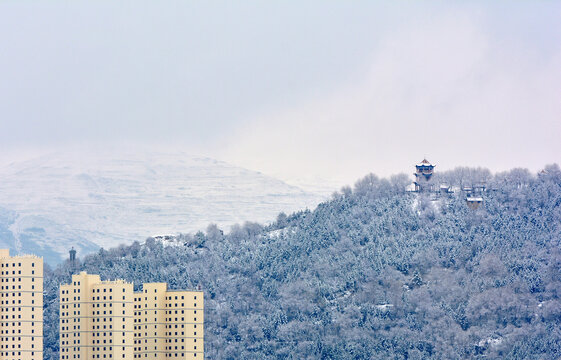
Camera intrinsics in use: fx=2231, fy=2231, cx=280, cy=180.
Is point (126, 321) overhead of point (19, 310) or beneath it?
beneath

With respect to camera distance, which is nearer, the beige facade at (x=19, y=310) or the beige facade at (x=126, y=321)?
the beige facade at (x=19, y=310)

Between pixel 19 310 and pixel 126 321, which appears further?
pixel 126 321

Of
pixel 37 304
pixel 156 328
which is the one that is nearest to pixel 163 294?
pixel 156 328

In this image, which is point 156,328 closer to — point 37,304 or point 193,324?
point 193,324

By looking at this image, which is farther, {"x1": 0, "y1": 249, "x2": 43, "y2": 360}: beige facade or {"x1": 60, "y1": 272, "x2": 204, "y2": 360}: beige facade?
{"x1": 60, "y1": 272, "x2": 204, "y2": 360}: beige facade
